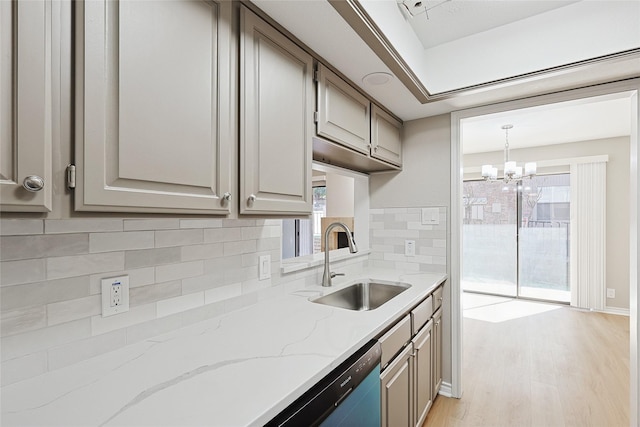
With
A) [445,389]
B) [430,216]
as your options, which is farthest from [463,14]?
[445,389]

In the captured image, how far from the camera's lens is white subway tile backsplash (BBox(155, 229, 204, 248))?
3.77ft

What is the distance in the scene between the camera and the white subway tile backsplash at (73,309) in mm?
876

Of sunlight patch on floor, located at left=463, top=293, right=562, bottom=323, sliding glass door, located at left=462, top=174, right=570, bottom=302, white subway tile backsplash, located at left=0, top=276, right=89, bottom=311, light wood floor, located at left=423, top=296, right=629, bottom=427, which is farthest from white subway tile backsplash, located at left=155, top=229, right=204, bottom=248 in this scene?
sliding glass door, located at left=462, top=174, right=570, bottom=302

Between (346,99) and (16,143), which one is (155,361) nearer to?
(16,143)

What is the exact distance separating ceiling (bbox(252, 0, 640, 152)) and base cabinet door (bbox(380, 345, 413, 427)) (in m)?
1.47

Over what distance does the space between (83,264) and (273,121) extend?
2.60ft

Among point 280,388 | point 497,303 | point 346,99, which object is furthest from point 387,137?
point 497,303

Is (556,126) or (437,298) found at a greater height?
(556,126)

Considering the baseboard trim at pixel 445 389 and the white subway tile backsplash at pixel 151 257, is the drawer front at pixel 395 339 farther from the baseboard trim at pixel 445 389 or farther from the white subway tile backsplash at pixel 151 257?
the baseboard trim at pixel 445 389

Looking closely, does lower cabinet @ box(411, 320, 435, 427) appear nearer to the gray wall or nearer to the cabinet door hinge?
the gray wall

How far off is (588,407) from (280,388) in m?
2.58

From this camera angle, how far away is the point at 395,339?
143 centimetres

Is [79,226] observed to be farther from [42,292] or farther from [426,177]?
[426,177]

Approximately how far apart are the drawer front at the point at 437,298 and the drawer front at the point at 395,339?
53cm
